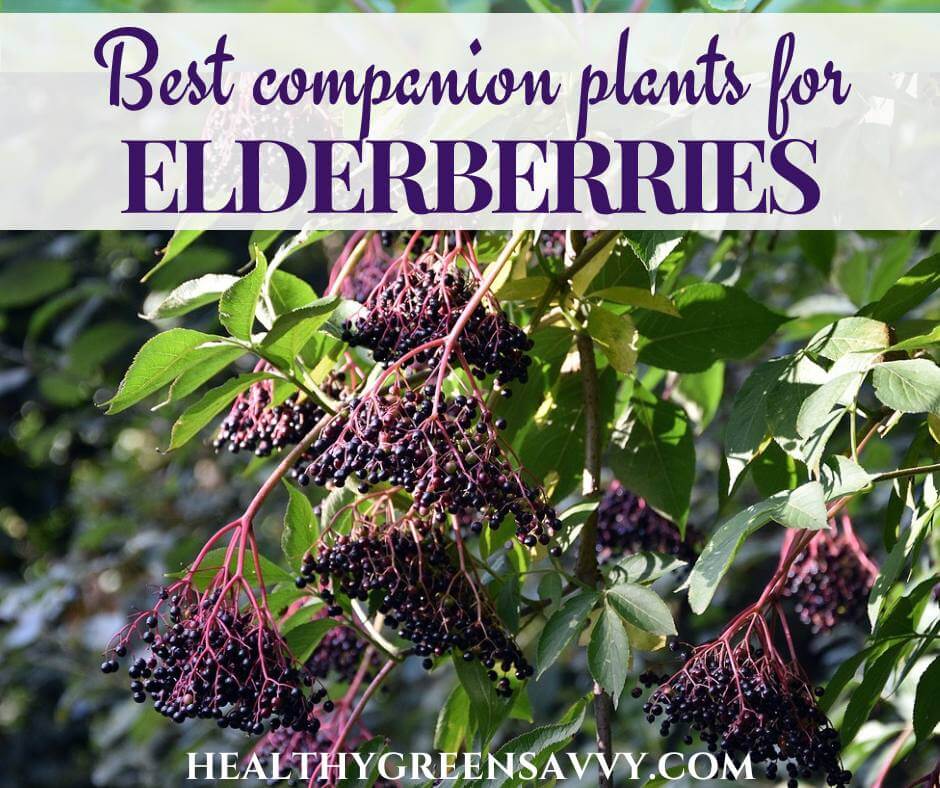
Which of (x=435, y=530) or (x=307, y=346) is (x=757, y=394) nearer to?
(x=435, y=530)

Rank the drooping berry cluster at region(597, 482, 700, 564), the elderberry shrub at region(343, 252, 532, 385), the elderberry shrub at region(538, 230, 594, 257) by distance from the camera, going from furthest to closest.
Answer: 1. the drooping berry cluster at region(597, 482, 700, 564)
2. the elderberry shrub at region(538, 230, 594, 257)
3. the elderberry shrub at region(343, 252, 532, 385)

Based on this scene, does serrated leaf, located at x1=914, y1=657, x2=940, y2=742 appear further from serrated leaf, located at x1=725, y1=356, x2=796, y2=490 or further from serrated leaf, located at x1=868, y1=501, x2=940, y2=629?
serrated leaf, located at x1=725, y1=356, x2=796, y2=490

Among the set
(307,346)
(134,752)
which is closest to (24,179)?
(134,752)

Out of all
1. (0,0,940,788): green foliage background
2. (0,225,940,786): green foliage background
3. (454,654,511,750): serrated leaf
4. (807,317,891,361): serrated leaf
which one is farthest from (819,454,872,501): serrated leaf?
(0,225,940,786): green foliage background

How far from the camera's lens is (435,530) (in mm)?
1002

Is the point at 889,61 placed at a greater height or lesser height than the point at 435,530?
greater

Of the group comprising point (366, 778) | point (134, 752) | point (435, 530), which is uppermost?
point (435, 530)

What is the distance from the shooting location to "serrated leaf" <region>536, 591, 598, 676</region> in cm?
97

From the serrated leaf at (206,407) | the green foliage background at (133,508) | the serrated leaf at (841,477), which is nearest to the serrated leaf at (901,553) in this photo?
the serrated leaf at (841,477)

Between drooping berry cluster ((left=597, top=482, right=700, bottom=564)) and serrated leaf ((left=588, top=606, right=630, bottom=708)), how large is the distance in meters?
0.40

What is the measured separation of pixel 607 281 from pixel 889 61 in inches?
13.1

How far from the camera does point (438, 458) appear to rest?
900 mm

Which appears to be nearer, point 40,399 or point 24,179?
point 24,179

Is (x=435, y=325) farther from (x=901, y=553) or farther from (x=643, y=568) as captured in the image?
(x=901, y=553)
